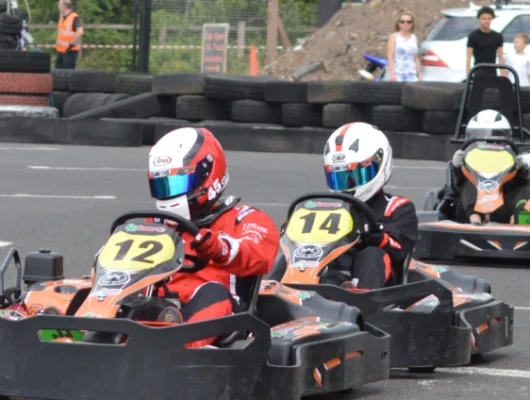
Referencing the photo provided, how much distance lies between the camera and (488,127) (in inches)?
414

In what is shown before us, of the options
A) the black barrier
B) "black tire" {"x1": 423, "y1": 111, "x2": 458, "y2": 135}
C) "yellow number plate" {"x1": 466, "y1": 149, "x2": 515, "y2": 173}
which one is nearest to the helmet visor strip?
"yellow number plate" {"x1": 466, "y1": 149, "x2": 515, "y2": 173}

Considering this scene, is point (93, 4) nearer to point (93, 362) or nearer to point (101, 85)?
point (101, 85)

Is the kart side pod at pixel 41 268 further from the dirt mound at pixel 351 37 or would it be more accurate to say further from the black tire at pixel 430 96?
the dirt mound at pixel 351 37

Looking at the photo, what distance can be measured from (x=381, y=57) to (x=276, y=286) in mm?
17925

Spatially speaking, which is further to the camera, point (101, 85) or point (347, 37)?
point (347, 37)

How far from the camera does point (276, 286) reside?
554 cm

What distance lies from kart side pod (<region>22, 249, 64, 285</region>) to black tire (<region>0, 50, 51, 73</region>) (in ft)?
38.6

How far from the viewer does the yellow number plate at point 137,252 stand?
4828 mm

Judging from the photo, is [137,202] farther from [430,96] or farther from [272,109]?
[272,109]

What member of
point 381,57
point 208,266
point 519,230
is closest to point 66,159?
point 519,230

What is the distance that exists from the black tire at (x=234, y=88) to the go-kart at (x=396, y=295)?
10513mm

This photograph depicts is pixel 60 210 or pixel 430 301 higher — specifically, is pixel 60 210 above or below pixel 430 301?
below

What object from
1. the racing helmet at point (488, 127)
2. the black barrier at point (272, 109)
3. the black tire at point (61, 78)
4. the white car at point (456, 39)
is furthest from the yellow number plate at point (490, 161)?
the black tire at point (61, 78)

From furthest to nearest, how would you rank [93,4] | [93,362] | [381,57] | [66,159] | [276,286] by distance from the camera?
[93,4] → [381,57] → [66,159] → [276,286] → [93,362]
